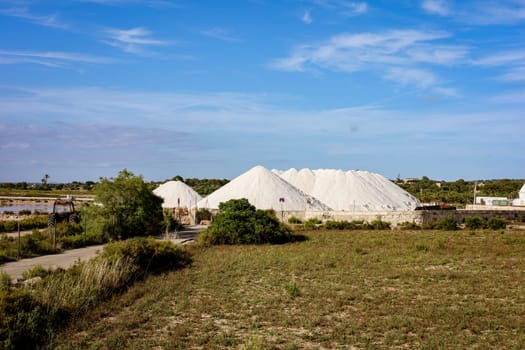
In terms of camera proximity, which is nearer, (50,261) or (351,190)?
(50,261)

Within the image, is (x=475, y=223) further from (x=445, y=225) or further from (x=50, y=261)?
(x=50, y=261)

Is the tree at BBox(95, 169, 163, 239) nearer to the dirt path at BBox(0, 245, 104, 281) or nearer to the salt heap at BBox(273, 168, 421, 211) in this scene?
the dirt path at BBox(0, 245, 104, 281)

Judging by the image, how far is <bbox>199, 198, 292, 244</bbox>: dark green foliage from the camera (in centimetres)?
2159

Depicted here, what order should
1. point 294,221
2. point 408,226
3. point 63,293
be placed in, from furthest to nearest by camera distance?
1. point 294,221
2. point 408,226
3. point 63,293

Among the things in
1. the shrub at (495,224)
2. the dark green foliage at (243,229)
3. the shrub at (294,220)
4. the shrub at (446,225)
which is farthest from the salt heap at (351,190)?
the dark green foliage at (243,229)

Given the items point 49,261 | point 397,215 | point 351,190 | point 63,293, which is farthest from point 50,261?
point 351,190

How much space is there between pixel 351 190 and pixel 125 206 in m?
26.3

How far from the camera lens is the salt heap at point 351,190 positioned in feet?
140

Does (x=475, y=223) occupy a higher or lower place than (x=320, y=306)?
higher

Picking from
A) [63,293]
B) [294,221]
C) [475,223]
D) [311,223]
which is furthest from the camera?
[294,221]

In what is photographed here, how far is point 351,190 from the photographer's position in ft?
146

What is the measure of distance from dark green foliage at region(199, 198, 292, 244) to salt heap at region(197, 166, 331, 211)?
1327cm

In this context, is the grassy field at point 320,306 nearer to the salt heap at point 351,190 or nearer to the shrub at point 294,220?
the shrub at point 294,220

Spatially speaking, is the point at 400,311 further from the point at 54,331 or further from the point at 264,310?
the point at 54,331
